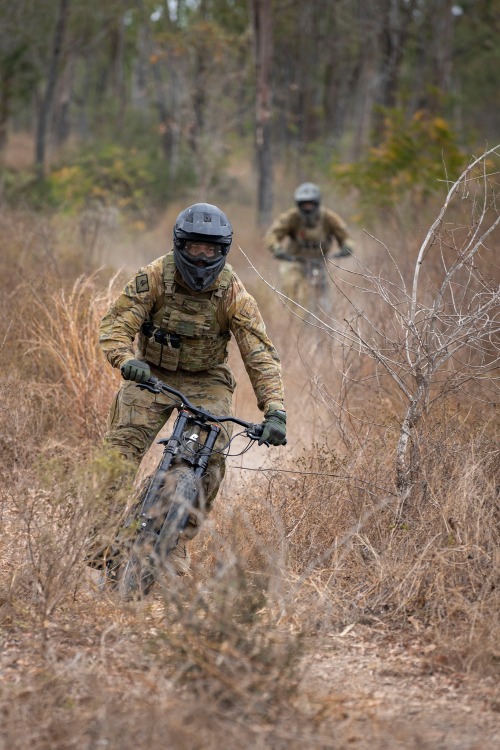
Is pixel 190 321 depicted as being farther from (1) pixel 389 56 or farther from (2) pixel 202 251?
(1) pixel 389 56

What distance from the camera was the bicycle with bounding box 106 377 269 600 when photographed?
4594mm

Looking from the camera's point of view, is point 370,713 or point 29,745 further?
point 370,713

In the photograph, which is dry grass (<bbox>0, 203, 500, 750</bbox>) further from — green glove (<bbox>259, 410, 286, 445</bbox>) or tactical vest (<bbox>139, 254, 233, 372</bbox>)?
tactical vest (<bbox>139, 254, 233, 372</bbox>)

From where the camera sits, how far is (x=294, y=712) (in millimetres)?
3355

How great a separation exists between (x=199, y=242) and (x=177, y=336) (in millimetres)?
527

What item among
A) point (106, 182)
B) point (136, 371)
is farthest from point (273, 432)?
point (106, 182)

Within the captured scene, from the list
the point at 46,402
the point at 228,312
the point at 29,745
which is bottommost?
the point at 29,745

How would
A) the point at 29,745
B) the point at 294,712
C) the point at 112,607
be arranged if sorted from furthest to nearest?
the point at 112,607
the point at 294,712
the point at 29,745

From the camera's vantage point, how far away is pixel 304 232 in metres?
11.3

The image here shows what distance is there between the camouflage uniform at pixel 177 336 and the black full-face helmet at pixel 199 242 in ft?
0.39

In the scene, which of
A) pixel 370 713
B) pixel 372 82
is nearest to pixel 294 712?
pixel 370 713

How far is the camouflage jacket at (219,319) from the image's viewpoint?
5082 mm

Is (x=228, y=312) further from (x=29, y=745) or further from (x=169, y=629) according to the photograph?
(x=29, y=745)

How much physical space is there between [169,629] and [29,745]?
2.50 ft
